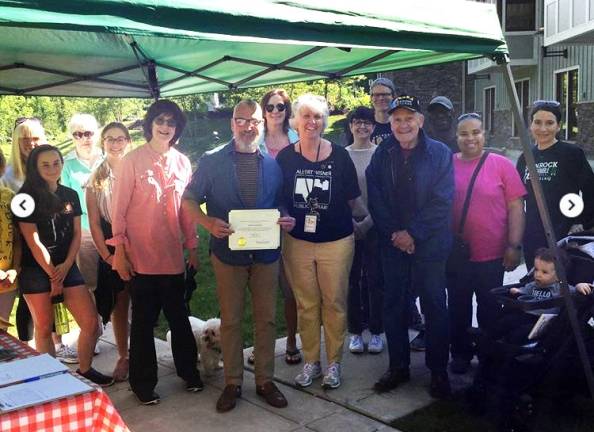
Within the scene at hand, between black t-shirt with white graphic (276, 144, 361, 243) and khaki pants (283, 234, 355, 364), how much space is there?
0.28 feet

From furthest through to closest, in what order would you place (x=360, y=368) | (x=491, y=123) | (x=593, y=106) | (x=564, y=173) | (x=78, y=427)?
1. (x=491, y=123)
2. (x=593, y=106)
3. (x=360, y=368)
4. (x=564, y=173)
5. (x=78, y=427)

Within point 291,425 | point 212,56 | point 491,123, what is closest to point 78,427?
point 291,425

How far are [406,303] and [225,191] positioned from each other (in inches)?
59.2

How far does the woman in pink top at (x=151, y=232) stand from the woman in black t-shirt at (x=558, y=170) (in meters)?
2.49

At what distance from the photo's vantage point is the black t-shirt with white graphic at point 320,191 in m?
4.23

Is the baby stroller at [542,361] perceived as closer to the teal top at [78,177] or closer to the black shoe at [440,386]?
the black shoe at [440,386]

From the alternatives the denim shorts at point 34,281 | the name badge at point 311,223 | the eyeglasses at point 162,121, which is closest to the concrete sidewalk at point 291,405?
the denim shorts at point 34,281

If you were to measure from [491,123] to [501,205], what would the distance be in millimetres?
23669

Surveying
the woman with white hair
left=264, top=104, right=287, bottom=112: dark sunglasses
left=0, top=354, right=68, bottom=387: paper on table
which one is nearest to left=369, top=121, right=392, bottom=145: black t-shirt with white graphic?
left=264, top=104, right=287, bottom=112: dark sunglasses

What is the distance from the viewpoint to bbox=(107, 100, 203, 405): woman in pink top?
407cm

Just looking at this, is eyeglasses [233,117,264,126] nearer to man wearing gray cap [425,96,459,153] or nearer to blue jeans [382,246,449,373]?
blue jeans [382,246,449,373]

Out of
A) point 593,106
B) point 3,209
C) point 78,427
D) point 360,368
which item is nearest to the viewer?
point 78,427

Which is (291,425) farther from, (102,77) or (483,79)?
(483,79)

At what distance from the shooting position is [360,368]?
4.86m
